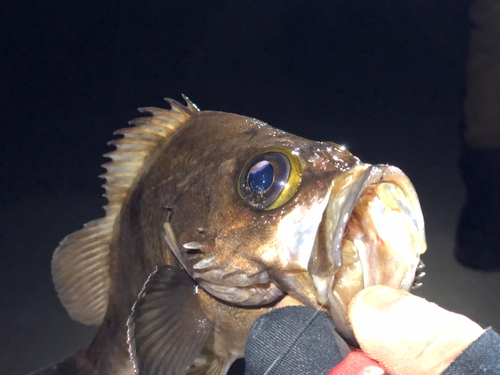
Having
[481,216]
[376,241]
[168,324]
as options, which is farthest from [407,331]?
[481,216]

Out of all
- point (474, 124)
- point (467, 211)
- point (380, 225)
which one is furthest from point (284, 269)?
point (474, 124)

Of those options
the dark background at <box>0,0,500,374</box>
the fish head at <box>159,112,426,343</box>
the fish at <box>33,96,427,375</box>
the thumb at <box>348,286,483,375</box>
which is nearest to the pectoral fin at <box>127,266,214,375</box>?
the fish at <box>33,96,427,375</box>

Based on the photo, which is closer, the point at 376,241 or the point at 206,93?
the point at 376,241

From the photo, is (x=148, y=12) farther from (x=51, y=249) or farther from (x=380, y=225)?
(x=380, y=225)

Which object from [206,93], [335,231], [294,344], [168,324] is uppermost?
[206,93]

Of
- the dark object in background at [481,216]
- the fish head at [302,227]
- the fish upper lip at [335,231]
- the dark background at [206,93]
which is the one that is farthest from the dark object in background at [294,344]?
the dark object in background at [481,216]

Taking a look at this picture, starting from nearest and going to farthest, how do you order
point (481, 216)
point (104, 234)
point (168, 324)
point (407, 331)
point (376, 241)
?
1. point (407, 331)
2. point (376, 241)
3. point (168, 324)
4. point (104, 234)
5. point (481, 216)

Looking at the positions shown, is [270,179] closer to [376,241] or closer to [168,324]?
[376,241]

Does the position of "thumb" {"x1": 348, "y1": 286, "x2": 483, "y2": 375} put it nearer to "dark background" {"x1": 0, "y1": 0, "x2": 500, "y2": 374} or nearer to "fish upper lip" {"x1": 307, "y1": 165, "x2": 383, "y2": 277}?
"fish upper lip" {"x1": 307, "y1": 165, "x2": 383, "y2": 277}
